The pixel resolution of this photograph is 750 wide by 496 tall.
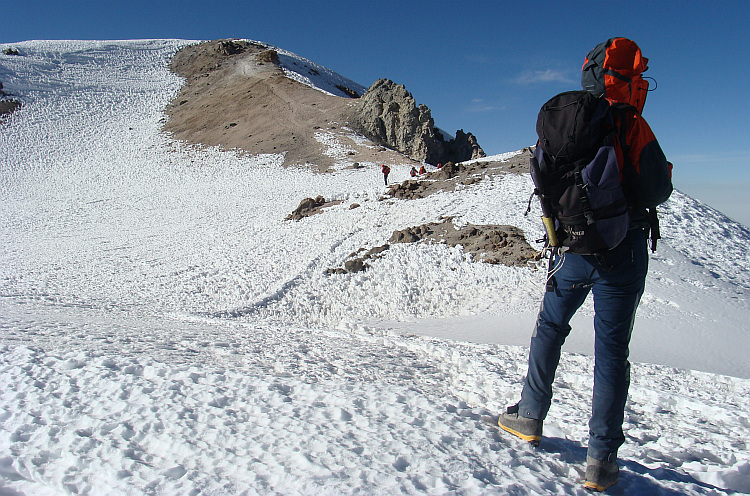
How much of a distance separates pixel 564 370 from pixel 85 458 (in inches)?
164

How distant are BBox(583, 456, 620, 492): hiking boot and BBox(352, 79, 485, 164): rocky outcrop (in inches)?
1475

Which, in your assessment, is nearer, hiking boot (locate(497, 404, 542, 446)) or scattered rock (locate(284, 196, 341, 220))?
hiking boot (locate(497, 404, 542, 446))

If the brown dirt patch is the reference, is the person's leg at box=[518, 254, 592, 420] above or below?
below

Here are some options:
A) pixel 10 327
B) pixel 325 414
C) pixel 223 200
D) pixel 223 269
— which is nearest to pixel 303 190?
pixel 223 200

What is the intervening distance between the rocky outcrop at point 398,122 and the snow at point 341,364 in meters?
24.5

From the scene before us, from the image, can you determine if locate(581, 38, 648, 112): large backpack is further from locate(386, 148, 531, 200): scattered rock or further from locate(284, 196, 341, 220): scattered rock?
locate(284, 196, 341, 220): scattered rock

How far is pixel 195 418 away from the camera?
10.1ft

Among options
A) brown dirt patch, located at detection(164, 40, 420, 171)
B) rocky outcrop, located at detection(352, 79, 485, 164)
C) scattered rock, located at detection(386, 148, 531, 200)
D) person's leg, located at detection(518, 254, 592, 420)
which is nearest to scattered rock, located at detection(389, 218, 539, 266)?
scattered rock, located at detection(386, 148, 531, 200)

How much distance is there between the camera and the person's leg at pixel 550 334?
2812 millimetres

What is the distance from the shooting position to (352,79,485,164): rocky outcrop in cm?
4019

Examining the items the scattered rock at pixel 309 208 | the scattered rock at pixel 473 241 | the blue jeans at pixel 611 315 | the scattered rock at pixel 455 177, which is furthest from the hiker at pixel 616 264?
the scattered rock at pixel 309 208

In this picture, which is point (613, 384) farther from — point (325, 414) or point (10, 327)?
point (10, 327)

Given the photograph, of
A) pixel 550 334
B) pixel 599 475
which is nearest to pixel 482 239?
pixel 550 334

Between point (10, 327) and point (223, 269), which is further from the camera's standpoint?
point (223, 269)
